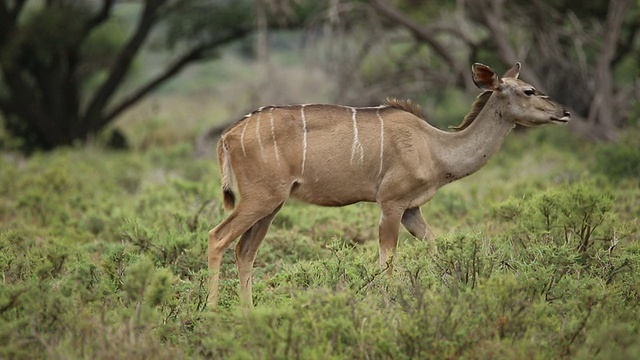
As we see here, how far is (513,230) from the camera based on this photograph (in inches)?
293

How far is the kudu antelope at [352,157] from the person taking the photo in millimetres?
6738

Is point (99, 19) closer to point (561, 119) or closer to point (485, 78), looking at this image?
point (485, 78)

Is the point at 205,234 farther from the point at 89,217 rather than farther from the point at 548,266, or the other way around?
the point at 548,266

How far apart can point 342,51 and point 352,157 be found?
850 centimetres

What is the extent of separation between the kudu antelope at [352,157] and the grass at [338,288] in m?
0.46

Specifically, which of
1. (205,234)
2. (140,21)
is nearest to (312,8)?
(140,21)

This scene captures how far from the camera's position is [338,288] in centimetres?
572

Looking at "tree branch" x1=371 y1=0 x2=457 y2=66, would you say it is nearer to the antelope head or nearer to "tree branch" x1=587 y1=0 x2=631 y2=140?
"tree branch" x1=587 y1=0 x2=631 y2=140

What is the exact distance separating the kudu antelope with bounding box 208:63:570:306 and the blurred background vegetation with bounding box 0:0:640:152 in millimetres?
6170

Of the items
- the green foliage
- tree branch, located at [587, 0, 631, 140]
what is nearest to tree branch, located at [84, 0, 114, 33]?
tree branch, located at [587, 0, 631, 140]

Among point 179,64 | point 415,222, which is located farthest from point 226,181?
point 179,64

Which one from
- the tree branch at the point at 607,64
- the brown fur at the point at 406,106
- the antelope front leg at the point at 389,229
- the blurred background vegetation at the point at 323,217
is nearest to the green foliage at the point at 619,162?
the blurred background vegetation at the point at 323,217

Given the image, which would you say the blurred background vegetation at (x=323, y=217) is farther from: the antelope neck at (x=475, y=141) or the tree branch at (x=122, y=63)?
the antelope neck at (x=475, y=141)

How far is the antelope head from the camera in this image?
23.8 feet
